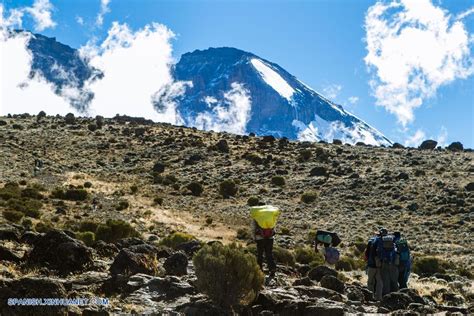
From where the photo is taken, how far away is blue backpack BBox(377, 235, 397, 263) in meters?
15.4

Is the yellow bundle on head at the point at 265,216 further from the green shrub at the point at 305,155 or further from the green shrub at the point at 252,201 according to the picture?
the green shrub at the point at 305,155

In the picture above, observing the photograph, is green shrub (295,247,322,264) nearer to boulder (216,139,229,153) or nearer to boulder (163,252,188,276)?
boulder (163,252,188,276)

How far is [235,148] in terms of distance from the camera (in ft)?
250

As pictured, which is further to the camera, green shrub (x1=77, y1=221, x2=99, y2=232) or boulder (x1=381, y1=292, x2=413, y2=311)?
green shrub (x1=77, y1=221, x2=99, y2=232)

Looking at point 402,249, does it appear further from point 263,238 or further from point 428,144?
point 428,144

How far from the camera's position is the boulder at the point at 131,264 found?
1279 centimetres

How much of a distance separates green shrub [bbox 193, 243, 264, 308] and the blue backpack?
539 cm

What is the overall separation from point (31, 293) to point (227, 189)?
46.3 meters

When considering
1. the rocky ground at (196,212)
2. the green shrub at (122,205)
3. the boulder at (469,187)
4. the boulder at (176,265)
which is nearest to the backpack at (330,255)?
the rocky ground at (196,212)

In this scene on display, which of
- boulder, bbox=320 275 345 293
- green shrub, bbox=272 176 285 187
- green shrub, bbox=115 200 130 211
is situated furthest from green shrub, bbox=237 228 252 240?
boulder, bbox=320 275 345 293

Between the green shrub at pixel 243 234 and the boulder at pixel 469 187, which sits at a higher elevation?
the boulder at pixel 469 187

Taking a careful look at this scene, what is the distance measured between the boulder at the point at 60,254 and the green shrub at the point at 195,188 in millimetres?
41475

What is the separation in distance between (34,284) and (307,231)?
34925 millimetres

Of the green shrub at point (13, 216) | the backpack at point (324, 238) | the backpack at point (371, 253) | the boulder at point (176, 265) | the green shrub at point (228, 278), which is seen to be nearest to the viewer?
the green shrub at point (228, 278)
